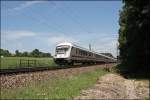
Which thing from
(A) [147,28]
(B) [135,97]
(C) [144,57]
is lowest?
(B) [135,97]

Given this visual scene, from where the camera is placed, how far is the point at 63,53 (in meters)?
44.6

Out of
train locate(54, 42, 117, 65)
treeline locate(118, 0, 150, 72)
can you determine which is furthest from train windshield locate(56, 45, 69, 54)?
treeline locate(118, 0, 150, 72)

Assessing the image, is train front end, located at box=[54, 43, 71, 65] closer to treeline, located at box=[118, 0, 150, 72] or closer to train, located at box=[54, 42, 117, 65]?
train, located at box=[54, 42, 117, 65]

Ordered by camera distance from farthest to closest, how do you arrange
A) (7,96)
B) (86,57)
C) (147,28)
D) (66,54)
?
(86,57) → (66,54) → (147,28) → (7,96)

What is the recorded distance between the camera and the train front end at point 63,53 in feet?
145

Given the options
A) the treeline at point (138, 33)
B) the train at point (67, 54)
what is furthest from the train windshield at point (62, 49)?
the treeline at point (138, 33)

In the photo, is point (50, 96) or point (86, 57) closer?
point (50, 96)

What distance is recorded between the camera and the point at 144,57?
26.0 metres

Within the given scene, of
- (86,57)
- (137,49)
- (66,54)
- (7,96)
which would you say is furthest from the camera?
(86,57)

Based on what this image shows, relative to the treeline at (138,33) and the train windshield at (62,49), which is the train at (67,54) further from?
the treeline at (138,33)

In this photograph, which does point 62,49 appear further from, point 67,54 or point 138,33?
point 138,33

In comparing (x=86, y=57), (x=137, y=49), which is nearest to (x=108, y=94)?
(x=137, y=49)

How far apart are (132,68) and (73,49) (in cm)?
1844

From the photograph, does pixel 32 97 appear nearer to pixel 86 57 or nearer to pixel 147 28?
pixel 147 28
